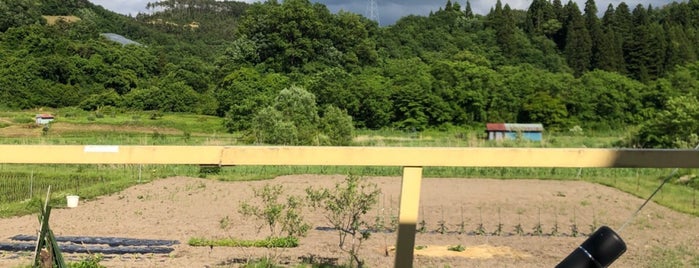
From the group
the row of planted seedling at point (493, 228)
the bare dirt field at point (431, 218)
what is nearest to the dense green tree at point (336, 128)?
the bare dirt field at point (431, 218)

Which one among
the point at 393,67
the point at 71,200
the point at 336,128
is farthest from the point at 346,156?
the point at 393,67

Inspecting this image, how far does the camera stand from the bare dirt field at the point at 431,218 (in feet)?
22.8

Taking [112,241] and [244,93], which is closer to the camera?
[112,241]

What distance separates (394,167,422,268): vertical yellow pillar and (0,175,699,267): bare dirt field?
2.87 meters

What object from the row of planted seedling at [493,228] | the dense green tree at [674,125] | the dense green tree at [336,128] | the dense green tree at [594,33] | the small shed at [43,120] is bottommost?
the small shed at [43,120]

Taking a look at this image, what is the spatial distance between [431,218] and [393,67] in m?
51.5

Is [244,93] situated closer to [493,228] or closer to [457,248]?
[493,228]

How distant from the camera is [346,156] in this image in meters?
1.84

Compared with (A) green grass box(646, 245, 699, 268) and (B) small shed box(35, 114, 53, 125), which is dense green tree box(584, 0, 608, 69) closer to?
(B) small shed box(35, 114, 53, 125)

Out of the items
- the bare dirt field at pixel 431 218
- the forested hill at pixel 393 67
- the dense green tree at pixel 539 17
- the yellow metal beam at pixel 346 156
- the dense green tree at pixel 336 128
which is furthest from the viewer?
the dense green tree at pixel 539 17

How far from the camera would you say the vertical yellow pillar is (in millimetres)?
1864

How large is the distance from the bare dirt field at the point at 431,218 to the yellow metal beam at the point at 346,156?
301 centimetres

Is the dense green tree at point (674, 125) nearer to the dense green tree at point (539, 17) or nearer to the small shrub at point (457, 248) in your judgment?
the small shrub at point (457, 248)

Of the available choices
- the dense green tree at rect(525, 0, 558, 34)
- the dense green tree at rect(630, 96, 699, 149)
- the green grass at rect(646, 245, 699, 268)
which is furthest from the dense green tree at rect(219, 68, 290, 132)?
the green grass at rect(646, 245, 699, 268)
